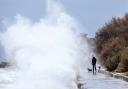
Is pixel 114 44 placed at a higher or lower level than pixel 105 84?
higher

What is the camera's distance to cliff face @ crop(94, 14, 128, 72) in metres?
43.7

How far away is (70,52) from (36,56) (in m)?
3.46

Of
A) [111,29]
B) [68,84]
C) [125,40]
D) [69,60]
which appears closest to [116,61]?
[125,40]

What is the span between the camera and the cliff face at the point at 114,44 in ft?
143

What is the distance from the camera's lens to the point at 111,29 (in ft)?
236

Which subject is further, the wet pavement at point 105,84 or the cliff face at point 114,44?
the cliff face at point 114,44

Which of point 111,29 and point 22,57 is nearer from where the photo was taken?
point 22,57

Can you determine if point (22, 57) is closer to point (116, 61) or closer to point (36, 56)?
point (36, 56)

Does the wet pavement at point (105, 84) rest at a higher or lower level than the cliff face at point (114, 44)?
lower

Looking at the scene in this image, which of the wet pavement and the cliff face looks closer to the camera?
the wet pavement

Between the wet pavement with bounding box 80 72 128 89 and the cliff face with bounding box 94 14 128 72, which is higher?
the cliff face with bounding box 94 14 128 72

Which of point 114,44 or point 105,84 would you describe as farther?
Result: point 114,44

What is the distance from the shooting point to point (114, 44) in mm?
54562

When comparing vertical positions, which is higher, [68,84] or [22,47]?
[22,47]
